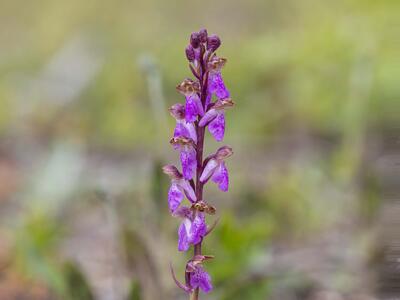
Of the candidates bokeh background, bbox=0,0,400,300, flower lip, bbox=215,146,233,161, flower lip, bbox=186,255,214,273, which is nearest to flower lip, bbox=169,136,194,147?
flower lip, bbox=215,146,233,161

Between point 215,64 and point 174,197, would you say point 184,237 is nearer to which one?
point 174,197

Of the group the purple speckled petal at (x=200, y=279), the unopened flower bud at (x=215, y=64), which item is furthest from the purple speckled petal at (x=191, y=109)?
the purple speckled petal at (x=200, y=279)

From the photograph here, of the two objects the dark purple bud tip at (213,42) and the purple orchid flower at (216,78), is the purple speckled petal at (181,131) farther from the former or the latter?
the dark purple bud tip at (213,42)

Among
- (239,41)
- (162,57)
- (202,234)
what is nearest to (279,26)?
(239,41)

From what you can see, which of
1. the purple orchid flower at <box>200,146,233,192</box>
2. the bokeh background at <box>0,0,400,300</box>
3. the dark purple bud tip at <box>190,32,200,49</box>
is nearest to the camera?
the dark purple bud tip at <box>190,32,200,49</box>

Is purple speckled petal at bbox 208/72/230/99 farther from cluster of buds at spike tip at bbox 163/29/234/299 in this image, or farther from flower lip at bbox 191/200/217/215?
flower lip at bbox 191/200/217/215

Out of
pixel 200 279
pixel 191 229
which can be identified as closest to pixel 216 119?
pixel 191 229
